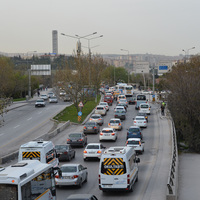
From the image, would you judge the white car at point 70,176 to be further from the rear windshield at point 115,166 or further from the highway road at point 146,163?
the rear windshield at point 115,166

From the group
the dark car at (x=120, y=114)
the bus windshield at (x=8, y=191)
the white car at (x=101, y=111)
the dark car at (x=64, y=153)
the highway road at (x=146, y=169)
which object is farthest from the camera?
the white car at (x=101, y=111)

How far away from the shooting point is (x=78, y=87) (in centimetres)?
5891

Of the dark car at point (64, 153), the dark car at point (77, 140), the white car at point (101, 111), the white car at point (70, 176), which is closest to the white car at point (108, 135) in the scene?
the dark car at point (77, 140)

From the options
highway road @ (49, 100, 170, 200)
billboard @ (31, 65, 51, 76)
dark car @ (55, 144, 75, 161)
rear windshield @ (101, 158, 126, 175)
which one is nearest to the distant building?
billboard @ (31, 65, 51, 76)

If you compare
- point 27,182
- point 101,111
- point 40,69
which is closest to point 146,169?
point 27,182

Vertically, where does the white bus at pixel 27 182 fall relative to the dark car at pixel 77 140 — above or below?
above

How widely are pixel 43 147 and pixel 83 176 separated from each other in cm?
264

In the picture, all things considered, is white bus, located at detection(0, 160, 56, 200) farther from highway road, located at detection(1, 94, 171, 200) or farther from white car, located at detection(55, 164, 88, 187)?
white car, located at detection(55, 164, 88, 187)

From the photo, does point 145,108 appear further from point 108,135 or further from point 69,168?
point 69,168

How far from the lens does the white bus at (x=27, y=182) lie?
12.5 metres

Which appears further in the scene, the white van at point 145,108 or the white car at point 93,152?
the white van at point 145,108

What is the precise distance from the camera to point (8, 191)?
41.1ft

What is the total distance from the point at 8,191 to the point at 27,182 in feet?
2.74

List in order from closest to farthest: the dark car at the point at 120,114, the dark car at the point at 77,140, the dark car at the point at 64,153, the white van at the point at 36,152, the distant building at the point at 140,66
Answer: the white van at the point at 36,152
the dark car at the point at 64,153
the dark car at the point at 77,140
the dark car at the point at 120,114
the distant building at the point at 140,66
